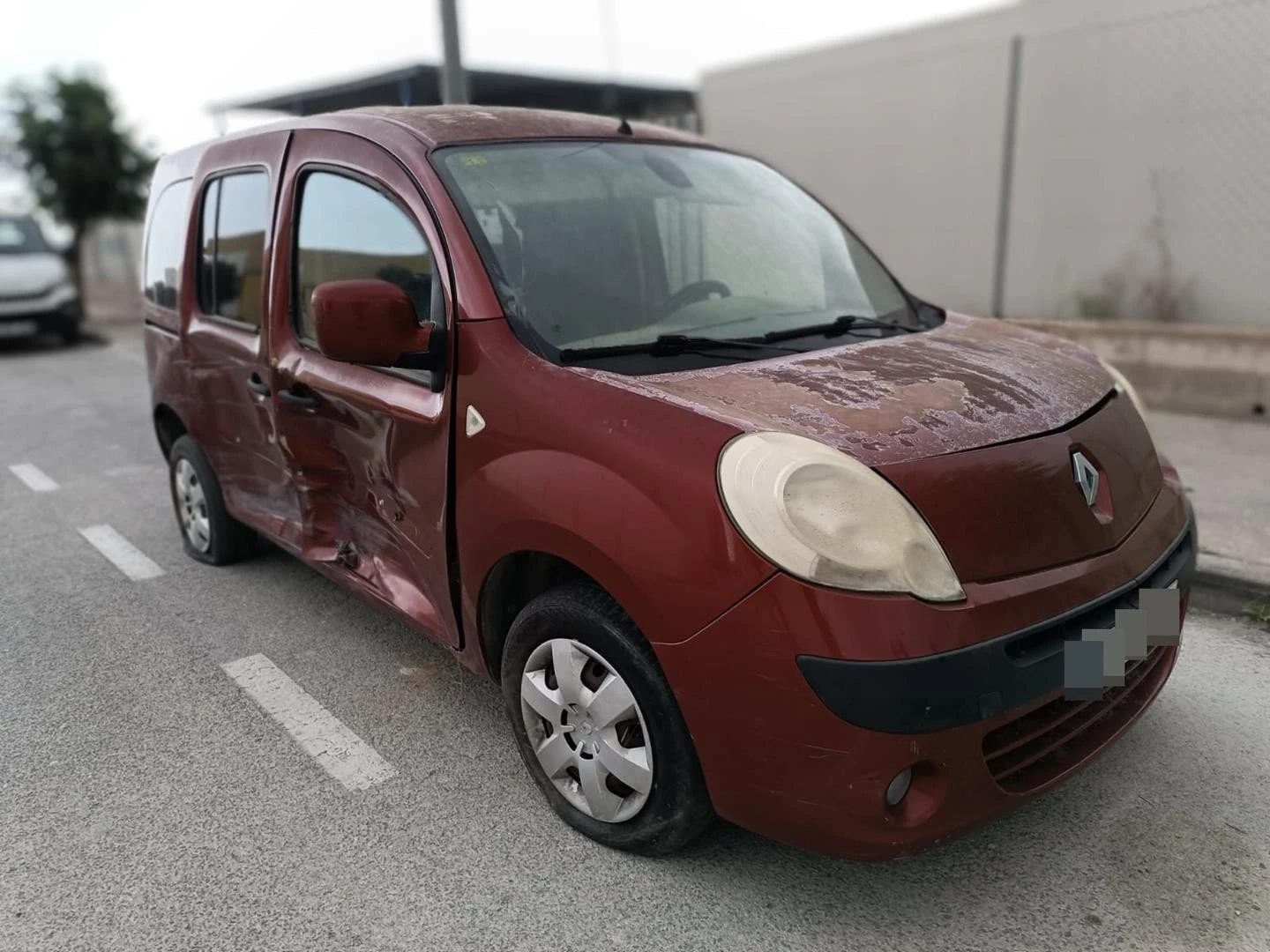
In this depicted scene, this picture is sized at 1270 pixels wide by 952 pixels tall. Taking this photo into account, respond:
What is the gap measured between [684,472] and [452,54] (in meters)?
6.31

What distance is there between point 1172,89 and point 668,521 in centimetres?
672

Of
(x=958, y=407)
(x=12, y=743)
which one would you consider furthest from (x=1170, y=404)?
(x=12, y=743)

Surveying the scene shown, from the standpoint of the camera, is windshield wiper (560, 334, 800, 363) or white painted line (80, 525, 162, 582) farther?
white painted line (80, 525, 162, 582)

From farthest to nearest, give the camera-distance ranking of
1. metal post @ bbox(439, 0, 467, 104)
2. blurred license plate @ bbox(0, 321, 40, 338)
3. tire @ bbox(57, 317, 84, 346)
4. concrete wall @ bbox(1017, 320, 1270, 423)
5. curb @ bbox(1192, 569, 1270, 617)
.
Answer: tire @ bbox(57, 317, 84, 346)
blurred license plate @ bbox(0, 321, 40, 338)
metal post @ bbox(439, 0, 467, 104)
concrete wall @ bbox(1017, 320, 1270, 423)
curb @ bbox(1192, 569, 1270, 617)

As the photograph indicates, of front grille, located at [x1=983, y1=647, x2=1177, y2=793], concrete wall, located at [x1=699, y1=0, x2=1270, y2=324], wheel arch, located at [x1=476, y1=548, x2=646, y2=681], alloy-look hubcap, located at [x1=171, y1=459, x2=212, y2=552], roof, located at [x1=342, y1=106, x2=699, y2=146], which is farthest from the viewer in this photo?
concrete wall, located at [x1=699, y1=0, x2=1270, y2=324]

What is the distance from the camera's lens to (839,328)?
2.99 metres

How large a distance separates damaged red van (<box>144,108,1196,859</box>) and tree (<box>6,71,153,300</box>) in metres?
13.1

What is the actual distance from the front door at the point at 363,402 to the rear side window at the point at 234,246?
0.22m

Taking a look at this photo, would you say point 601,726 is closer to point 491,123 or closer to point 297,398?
point 297,398

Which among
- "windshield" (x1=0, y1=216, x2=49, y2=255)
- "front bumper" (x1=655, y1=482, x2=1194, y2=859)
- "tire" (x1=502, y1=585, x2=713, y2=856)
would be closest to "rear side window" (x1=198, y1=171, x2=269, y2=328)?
"tire" (x1=502, y1=585, x2=713, y2=856)

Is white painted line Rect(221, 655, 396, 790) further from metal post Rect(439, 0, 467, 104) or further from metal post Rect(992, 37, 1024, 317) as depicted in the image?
metal post Rect(992, 37, 1024, 317)

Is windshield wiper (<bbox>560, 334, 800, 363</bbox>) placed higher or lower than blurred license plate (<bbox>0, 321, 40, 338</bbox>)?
higher

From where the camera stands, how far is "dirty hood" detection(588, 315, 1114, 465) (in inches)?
85.0

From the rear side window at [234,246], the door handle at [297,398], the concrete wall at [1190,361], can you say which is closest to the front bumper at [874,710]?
the door handle at [297,398]
